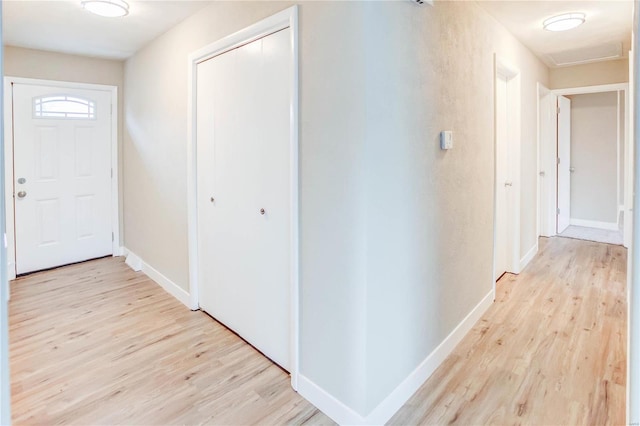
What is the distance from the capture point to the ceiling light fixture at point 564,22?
3132mm

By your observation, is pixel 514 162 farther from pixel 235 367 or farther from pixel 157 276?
pixel 157 276

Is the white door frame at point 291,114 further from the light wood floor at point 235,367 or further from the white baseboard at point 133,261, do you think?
the white baseboard at point 133,261

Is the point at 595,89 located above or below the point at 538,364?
above

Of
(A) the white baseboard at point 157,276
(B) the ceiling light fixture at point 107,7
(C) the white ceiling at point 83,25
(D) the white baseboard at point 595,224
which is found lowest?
(A) the white baseboard at point 157,276

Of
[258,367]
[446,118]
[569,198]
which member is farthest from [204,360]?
[569,198]

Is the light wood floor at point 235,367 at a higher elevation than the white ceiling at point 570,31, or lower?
lower

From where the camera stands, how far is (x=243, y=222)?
2498mm

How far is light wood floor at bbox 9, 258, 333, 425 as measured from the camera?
1.90m

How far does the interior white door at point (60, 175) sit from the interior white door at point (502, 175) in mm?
4206

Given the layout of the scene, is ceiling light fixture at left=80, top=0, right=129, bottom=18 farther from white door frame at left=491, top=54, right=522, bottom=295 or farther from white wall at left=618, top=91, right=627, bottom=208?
white wall at left=618, top=91, right=627, bottom=208

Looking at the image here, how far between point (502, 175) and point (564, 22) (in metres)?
1.36

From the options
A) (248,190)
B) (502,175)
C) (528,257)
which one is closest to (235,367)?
(248,190)

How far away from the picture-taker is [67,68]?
161 inches

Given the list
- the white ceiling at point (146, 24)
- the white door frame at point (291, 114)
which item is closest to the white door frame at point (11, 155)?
the white ceiling at point (146, 24)
